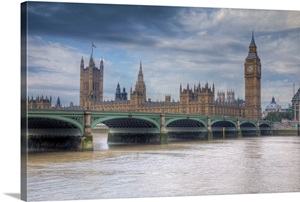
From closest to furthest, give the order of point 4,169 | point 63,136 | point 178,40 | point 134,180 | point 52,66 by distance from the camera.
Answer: point 4,169
point 134,180
point 52,66
point 178,40
point 63,136

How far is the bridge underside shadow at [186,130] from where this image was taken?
107 feet

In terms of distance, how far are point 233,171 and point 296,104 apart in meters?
3.50

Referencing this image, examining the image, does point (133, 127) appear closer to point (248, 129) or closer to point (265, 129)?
point (248, 129)

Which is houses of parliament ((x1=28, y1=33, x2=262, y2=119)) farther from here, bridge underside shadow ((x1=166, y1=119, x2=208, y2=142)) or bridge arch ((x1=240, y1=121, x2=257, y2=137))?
bridge underside shadow ((x1=166, y1=119, x2=208, y2=142))

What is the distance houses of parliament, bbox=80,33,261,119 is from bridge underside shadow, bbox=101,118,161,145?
105 cm

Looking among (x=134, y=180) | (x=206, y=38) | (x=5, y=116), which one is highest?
(x=206, y=38)

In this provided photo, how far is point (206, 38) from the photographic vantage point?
13.6 m

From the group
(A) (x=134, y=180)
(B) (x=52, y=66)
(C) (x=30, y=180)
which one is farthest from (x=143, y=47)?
(C) (x=30, y=180)

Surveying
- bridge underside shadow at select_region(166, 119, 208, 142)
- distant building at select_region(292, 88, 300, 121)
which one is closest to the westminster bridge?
bridge underside shadow at select_region(166, 119, 208, 142)

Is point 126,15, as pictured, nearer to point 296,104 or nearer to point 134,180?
point 134,180

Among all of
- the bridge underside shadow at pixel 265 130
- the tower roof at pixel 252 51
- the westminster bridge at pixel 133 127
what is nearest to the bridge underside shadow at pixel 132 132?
the westminster bridge at pixel 133 127

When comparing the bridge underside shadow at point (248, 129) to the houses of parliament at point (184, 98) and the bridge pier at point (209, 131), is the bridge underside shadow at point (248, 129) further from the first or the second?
the bridge pier at point (209, 131)

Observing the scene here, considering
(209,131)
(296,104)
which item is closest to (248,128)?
(209,131)

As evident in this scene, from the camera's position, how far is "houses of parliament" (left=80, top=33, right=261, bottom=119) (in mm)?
14391
